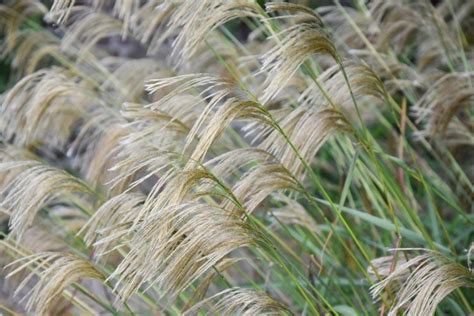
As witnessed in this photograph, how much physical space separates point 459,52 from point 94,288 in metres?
1.82

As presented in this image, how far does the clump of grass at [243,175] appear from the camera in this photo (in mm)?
1967

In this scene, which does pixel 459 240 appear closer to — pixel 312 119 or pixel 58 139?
pixel 312 119

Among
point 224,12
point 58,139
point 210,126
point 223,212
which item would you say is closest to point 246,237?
point 223,212

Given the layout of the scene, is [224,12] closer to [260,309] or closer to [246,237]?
[246,237]

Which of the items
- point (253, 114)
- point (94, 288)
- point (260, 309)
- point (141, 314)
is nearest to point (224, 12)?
point (253, 114)

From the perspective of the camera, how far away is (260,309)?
78.2 inches

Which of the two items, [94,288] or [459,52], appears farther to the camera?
[94,288]

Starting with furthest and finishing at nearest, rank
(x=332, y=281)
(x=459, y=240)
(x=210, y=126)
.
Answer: (x=459, y=240)
(x=332, y=281)
(x=210, y=126)

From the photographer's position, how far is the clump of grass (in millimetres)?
1967

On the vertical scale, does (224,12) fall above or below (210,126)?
above

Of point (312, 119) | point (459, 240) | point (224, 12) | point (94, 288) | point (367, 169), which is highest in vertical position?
point (224, 12)

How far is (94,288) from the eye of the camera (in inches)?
155

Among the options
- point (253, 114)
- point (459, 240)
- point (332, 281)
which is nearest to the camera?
point (253, 114)

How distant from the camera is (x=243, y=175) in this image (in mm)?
2258
